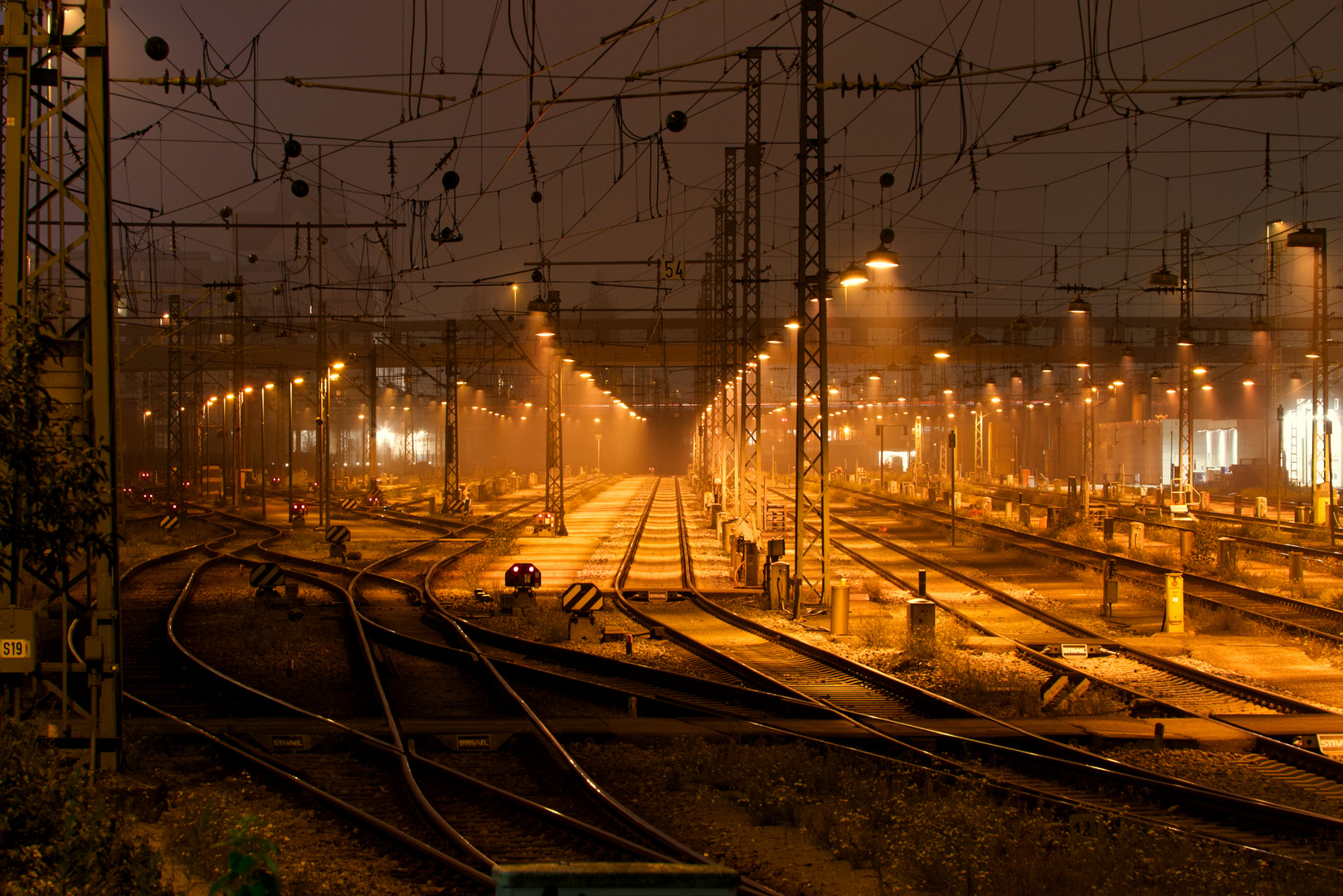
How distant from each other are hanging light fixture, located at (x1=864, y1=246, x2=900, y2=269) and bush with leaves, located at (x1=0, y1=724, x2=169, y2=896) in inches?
497

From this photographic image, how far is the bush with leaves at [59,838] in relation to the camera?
565cm

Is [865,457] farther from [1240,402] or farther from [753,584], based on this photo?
[753,584]

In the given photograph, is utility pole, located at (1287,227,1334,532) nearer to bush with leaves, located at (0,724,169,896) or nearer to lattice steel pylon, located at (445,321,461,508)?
bush with leaves, located at (0,724,169,896)

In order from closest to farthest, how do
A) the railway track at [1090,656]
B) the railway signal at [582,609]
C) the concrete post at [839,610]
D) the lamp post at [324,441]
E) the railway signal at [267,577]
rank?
1. the railway track at [1090,656]
2. the railway signal at [582,609]
3. the concrete post at [839,610]
4. the railway signal at [267,577]
5. the lamp post at [324,441]

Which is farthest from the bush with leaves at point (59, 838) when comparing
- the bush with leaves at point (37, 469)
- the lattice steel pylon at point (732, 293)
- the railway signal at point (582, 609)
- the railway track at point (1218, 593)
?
the lattice steel pylon at point (732, 293)

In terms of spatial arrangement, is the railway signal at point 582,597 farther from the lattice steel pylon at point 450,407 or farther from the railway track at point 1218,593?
the lattice steel pylon at point 450,407

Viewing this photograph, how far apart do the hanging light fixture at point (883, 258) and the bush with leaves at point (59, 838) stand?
41.4 feet

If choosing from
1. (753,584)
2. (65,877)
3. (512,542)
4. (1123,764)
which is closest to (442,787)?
(65,877)

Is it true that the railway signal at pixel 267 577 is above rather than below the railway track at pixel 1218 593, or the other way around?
above

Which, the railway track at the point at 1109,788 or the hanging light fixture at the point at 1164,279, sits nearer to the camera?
the railway track at the point at 1109,788

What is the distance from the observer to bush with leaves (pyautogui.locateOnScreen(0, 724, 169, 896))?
5652 mm

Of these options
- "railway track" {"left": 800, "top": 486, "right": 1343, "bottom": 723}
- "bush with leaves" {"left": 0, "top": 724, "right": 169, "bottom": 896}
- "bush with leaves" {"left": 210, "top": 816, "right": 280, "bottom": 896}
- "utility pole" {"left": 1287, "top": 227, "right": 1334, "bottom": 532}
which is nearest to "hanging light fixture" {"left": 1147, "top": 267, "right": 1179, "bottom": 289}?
"utility pole" {"left": 1287, "top": 227, "right": 1334, "bottom": 532}

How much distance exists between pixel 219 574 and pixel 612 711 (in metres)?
17.6

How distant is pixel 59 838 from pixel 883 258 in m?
13.3
